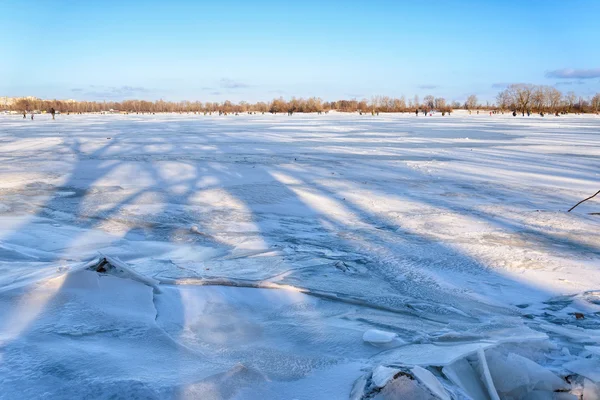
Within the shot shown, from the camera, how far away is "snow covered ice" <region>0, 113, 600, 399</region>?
5.67ft

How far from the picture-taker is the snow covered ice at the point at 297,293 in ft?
5.67

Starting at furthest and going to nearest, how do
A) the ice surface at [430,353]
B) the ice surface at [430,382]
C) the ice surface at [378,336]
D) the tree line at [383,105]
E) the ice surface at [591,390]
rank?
the tree line at [383,105] < the ice surface at [378,336] < the ice surface at [430,353] < the ice surface at [591,390] < the ice surface at [430,382]

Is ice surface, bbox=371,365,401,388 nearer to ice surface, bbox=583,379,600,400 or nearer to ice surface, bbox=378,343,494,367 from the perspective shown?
ice surface, bbox=378,343,494,367

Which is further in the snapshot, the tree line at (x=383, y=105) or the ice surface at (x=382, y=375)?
the tree line at (x=383, y=105)

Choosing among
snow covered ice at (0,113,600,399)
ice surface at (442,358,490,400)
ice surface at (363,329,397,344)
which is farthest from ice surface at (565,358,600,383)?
ice surface at (363,329,397,344)

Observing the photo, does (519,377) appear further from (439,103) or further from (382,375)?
(439,103)

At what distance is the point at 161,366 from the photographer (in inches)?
69.3

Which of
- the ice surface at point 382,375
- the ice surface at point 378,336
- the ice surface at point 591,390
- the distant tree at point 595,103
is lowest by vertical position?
the ice surface at point 591,390

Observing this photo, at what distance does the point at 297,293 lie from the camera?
258 cm

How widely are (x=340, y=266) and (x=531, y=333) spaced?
1281 mm

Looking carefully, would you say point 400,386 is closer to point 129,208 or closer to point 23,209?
point 129,208

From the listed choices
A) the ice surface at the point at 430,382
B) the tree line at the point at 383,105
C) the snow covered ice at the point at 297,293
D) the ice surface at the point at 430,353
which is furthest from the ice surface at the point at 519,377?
the tree line at the point at 383,105

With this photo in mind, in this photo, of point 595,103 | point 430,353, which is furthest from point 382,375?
point 595,103

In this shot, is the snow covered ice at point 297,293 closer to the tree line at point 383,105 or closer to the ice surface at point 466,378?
the ice surface at point 466,378
